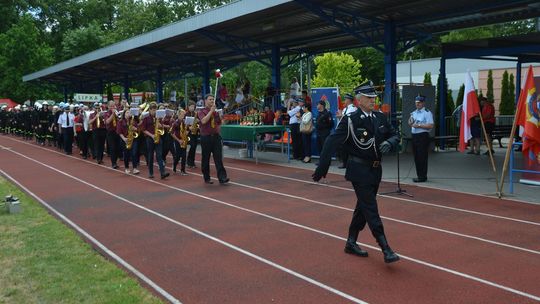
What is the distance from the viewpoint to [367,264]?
6.17m

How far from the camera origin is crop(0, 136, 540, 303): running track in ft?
17.6

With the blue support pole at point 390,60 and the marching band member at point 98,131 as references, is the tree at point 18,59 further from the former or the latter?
the blue support pole at point 390,60

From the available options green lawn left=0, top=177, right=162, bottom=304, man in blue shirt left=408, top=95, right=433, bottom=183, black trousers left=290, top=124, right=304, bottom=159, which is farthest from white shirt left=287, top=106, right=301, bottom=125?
green lawn left=0, top=177, right=162, bottom=304

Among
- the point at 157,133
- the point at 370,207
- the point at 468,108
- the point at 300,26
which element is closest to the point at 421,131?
the point at 468,108

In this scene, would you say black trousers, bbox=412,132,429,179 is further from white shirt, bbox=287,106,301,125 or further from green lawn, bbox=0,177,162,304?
green lawn, bbox=0,177,162,304

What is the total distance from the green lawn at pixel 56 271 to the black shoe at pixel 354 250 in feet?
8.22

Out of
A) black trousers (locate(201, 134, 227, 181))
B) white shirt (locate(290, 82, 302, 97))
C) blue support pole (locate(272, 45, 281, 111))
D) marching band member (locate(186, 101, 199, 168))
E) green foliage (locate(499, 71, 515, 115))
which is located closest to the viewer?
black trousers (locate(201, 134, 227, 181))

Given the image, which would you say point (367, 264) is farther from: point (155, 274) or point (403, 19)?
point (403, 19)

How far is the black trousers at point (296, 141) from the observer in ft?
56.0

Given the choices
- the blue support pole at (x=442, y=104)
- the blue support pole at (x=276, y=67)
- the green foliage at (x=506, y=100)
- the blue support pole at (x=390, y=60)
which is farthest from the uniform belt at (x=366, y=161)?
the green foliage at (x=506, y=100)

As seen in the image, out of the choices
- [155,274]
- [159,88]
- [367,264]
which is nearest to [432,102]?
[367,264]

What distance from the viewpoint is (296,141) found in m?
17.2

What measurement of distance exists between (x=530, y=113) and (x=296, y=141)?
26.0 feet

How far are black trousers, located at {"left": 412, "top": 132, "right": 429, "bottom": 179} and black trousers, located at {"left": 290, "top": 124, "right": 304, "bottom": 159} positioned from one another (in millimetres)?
5386
